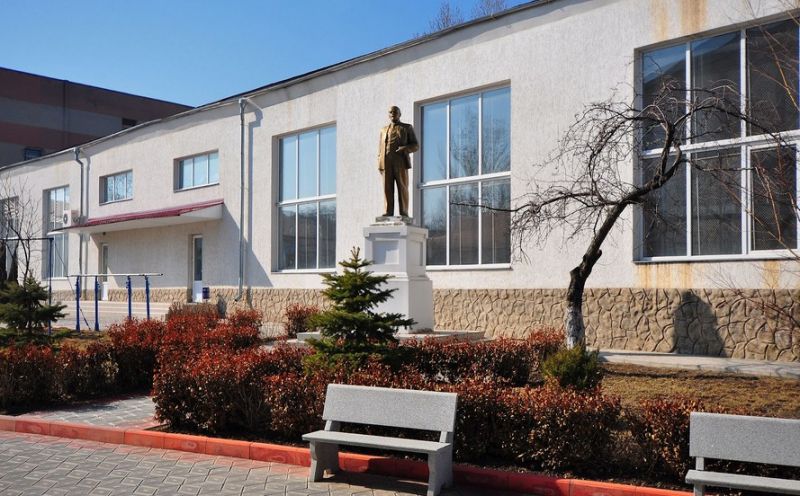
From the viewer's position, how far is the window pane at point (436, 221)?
17359mm

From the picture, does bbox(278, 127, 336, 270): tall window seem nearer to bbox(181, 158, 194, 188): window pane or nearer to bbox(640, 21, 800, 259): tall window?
bbox(181, 158, 194, 188): window pane

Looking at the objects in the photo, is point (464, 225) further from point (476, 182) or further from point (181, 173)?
point (181, 173)

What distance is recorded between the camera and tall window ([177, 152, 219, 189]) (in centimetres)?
2420

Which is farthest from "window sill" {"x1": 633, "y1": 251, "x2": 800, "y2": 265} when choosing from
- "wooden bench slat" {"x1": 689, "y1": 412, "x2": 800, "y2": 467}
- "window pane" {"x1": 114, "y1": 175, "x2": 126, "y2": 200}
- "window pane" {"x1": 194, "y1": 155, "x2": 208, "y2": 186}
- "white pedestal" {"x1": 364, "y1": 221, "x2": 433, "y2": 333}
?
"window pane" {"x1": 114, "y1": 175, "x2": 126, "y2": 200}

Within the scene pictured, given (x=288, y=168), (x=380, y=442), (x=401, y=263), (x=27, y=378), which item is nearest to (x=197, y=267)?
(x=288, y=168)

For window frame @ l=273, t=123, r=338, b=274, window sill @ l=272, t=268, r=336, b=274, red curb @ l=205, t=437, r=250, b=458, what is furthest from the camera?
window frame @ l=273, t=123, r=338, b=274

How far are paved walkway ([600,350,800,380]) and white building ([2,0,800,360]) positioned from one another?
2.16ft

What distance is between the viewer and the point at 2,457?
7.12 meters

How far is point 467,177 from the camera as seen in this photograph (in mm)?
16906

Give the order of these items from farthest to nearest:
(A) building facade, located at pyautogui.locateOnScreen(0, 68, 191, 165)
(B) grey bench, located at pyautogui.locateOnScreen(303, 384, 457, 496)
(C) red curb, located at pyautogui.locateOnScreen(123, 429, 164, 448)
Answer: (A) building facade, located at pyautogui.locateOnScreen(0, 68, 191, 165) → (C) red curb, located at pyautogui.locateOnScreen(123, 429, 164, 448) → (B) grey bench, located at pyautogui.locateOnScreen(303, 384, 457, 496)

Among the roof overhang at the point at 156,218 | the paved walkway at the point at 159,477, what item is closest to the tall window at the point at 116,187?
the roof overhang at the point at 156,218

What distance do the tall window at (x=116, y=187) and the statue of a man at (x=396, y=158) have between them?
56.8ft

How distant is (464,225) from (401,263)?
397 centimetres

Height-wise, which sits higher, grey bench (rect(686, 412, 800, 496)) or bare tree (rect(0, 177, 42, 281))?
bare tree (rect(0, 177, 42, 281))
